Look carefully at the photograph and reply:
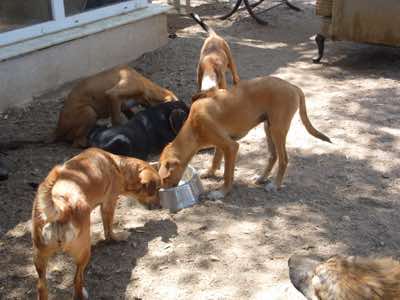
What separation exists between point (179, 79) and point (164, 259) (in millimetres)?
4458

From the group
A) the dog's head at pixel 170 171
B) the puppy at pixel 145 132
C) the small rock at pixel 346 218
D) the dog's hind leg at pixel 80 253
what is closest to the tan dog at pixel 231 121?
the dog's head at pixel 170 171

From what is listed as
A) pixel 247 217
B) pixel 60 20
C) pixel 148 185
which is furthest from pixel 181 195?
pixel 60 20

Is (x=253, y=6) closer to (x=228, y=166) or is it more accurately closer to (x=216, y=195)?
(x=228, y=166)

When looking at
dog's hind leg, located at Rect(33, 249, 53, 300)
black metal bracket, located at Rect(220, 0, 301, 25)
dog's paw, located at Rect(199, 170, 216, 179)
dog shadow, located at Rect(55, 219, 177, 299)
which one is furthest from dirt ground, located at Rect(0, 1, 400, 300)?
black metal bracket, located at Rect(220, 0, 301, 25)

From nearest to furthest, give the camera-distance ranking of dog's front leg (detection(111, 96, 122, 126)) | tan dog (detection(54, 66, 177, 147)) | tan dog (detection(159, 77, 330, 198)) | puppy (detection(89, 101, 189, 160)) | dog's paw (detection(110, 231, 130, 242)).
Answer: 1. dog's paw (detection(110, 231, 130, 242))
2. tan dog (detection(159, 77, 330, 198))
3. puppy (detection(89, 101, 189, 160))
4. tan dog (detection(54, 66, 177, 147))
5. dog's front leg (detection(111, 96, 122, 126))

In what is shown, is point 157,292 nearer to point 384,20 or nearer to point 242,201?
point 242,201

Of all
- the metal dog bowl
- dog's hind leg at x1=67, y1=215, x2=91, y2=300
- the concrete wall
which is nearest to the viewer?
dog's hind leg at x1=67, y1=215, x2=91, y2=300

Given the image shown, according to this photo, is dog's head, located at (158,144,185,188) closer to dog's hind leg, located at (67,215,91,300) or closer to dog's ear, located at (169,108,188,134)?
dog's ear, located at (169,108,188,134)

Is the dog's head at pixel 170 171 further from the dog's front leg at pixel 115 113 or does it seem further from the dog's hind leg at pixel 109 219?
the dog's front leg at pixel 115 113

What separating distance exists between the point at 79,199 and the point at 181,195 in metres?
1.47

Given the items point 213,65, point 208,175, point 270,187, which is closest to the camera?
point 270,187

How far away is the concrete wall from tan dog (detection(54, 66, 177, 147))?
0.99 metres

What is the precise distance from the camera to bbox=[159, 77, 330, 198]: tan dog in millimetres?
5293

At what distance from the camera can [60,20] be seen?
26.5 ft
